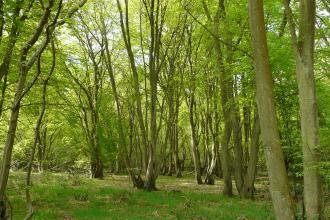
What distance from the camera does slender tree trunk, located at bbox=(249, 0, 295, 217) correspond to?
641 cm

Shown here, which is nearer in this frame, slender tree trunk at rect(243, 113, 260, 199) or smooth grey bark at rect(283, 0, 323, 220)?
smooth grey bark at rect(283, 0, 323, 220)

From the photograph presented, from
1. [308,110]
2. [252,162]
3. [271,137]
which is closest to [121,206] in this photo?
[252,162]

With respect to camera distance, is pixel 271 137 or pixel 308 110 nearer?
pixel 271 137

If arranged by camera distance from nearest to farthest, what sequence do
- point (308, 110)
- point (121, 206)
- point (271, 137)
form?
point (271, 137) → point (308, 110) → point (121, 206)

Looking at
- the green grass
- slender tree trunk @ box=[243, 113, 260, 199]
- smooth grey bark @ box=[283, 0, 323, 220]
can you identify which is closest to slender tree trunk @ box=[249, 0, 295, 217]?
smooth grey bark @ box=[283, 0, 323, 220]

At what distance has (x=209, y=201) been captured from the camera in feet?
45.3

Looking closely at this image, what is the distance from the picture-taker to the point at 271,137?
6414mm

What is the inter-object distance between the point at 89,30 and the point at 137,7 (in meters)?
3.27

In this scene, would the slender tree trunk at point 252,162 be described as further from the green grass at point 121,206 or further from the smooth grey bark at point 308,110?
the smooth grey bark at point 308,110

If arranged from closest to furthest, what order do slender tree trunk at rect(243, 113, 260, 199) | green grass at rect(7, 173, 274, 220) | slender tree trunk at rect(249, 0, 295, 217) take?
slender tree trunk at rect(249, 0, 295, 217) < green grass at rect(7, 173, 274, 220) < slender tree trunk at rect(243, 113, 260, 199)

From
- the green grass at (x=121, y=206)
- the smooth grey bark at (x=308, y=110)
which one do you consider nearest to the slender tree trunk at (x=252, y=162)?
the green grass at (x=121, y=206)

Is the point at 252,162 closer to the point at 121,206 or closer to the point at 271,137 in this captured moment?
the point at 121,206

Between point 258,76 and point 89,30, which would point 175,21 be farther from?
point 258,76

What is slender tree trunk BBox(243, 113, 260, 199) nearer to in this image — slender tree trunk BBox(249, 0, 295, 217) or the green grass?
the green grass
